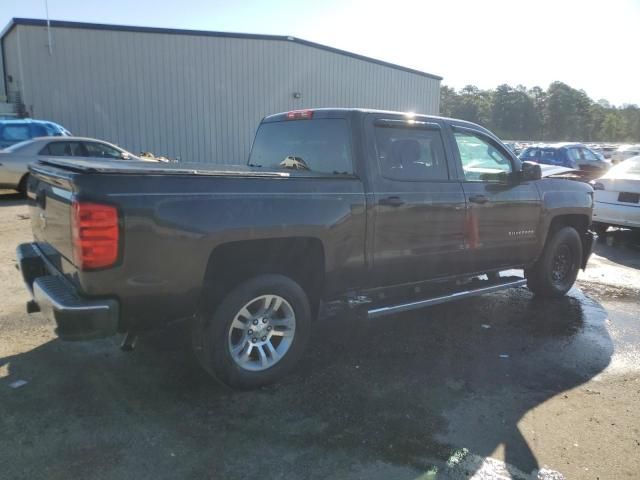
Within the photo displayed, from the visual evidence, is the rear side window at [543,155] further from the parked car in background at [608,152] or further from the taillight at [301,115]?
the taillight at [301,115]

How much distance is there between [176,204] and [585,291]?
558 cm

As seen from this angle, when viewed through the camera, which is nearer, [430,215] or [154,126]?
[430,215]

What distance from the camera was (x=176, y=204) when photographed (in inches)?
123

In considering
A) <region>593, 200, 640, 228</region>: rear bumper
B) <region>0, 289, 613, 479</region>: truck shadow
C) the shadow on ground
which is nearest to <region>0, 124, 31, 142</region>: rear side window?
<region>0, 289, 613, 479</region>: truck shadow

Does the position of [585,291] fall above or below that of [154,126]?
below

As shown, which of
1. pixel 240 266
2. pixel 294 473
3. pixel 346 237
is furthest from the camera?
pixel 346 237

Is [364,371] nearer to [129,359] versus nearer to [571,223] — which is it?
[129,359]

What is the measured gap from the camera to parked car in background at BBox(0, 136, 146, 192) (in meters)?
11.7

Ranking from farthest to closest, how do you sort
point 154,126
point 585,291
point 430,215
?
1. point 154,126
2. point 585,291
3. point 430,215

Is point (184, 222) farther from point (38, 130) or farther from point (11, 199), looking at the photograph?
point (38, 130)

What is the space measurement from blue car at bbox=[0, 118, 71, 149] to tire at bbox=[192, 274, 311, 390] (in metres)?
11.5

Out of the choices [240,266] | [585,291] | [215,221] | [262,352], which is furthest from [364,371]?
[585,291]

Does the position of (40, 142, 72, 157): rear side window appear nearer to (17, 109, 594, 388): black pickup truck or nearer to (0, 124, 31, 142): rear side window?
(0, 124, 31, 142): rear side window

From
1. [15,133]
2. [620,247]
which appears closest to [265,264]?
[620,247]
